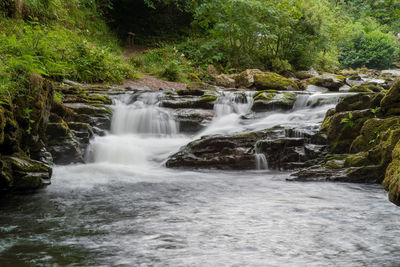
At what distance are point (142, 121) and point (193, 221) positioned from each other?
6.00 metres

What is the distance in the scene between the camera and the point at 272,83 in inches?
532

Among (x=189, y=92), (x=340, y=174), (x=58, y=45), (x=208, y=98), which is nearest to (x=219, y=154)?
(x=340, y=174)

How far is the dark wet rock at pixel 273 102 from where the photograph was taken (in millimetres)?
9859

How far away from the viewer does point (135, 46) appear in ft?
64.4

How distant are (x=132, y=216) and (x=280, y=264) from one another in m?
1.78

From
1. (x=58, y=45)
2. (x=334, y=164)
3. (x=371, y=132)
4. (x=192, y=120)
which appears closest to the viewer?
(x=334, y=164)

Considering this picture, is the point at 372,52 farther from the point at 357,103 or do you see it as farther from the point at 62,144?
the point at 62,144

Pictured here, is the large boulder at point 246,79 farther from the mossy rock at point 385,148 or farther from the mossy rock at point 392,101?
the mossy rock at point 385,148

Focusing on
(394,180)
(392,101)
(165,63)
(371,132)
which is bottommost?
(394,180)

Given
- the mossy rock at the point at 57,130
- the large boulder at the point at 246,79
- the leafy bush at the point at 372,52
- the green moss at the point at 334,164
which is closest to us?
the green moss at the point at 334,164

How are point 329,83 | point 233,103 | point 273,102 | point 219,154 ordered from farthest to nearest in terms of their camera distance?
1. point 329,83
2. point 233,103
3. point 273,102
4. point 219,154

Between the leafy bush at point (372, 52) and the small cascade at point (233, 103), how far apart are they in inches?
1001

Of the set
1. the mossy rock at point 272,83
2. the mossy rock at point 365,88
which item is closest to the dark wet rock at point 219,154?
the mossy rock at point 365,88

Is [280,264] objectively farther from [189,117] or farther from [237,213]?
[189,117]
